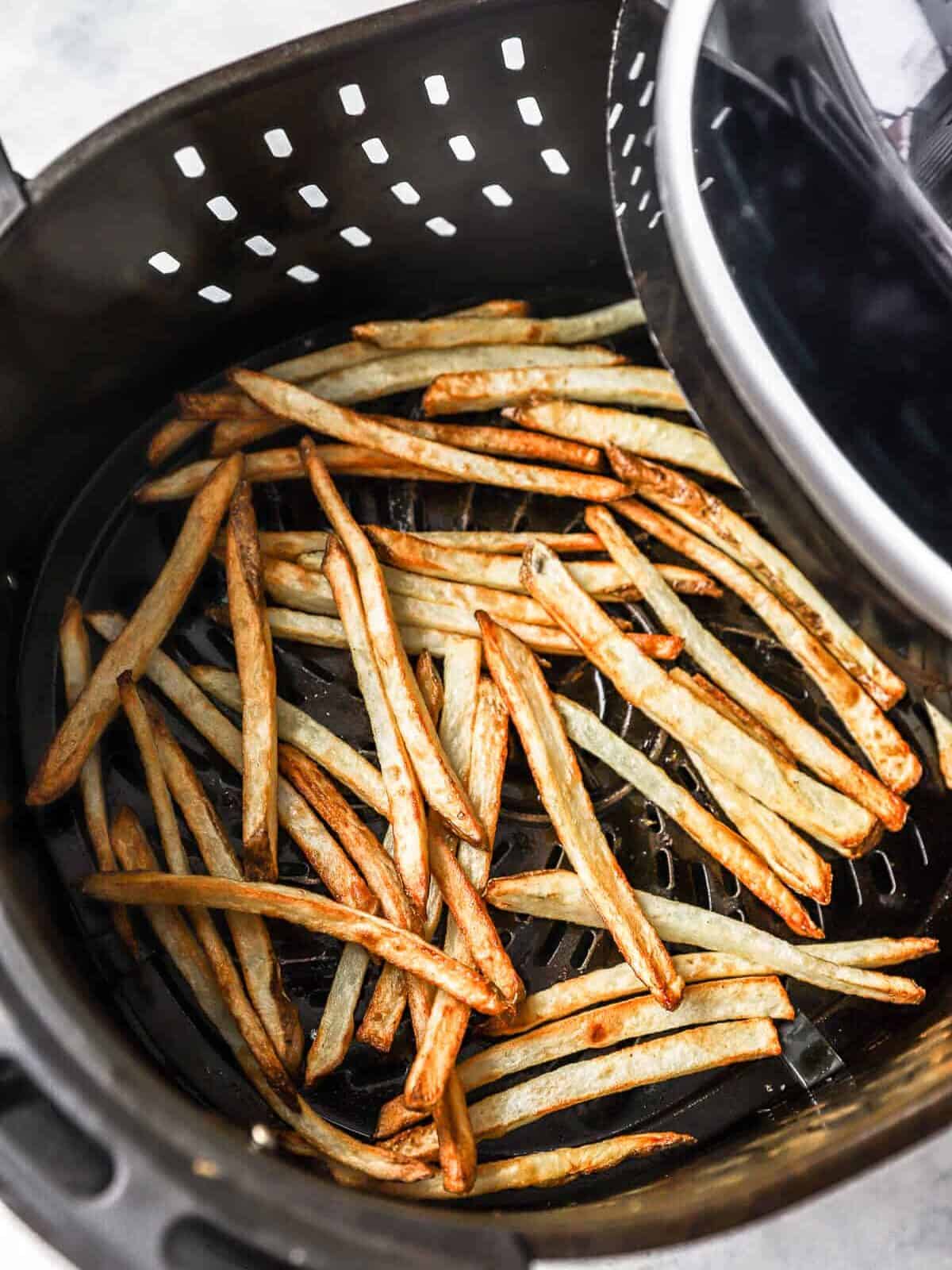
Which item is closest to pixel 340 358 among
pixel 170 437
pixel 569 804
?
pixel 170 437

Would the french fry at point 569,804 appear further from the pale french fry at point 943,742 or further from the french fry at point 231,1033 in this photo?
the pale french fry at point 943,742

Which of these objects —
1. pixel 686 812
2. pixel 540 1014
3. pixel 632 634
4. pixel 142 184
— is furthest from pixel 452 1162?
pixel 142 184

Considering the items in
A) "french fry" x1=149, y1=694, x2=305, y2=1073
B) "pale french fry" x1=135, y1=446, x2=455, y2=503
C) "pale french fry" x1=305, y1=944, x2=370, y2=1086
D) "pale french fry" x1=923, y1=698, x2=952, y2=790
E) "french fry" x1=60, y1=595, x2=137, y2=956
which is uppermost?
"pale french fry" x1=135, y1=446, x2=455, y2=503

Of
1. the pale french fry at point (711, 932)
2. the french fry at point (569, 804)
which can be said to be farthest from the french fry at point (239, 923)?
the french fry at point (569, 804)

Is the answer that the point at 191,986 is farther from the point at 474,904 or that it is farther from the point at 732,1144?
the point at 732,1144

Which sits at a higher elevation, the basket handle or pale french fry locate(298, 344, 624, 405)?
the basket handle

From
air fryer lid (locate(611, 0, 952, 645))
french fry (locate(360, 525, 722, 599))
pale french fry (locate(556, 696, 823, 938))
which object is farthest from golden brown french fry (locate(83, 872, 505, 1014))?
air fryer lid (locate(611, 0, 952, 645))

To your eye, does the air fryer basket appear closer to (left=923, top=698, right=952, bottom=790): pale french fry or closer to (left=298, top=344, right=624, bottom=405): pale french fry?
(left=923, top=698, right=952, bottom=790): pale french fry

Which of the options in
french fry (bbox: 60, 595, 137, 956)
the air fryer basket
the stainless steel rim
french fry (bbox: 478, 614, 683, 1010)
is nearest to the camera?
the stainless steel rim
